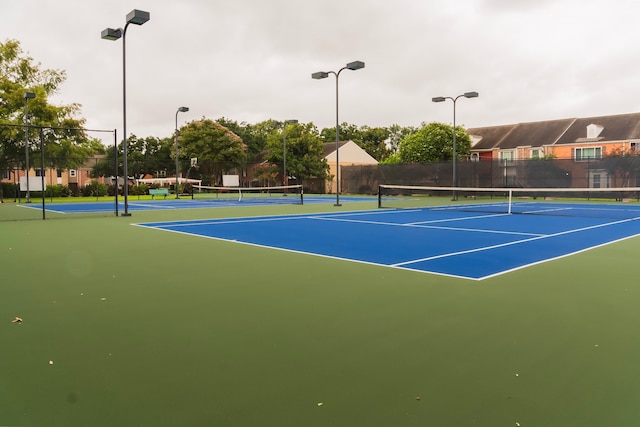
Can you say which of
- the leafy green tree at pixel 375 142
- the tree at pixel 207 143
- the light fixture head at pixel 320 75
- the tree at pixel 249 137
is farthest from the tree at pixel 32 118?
the leafy green tree at pixel 375 142

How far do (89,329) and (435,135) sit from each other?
42.9 metres

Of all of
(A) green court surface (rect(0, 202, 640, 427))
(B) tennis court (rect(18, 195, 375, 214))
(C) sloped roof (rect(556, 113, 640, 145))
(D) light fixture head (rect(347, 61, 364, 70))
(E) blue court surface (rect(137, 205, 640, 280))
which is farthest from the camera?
(C) sloped roof (rect(556, 113, 640, 145))

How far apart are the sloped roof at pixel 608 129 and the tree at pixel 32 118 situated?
38.3 meters

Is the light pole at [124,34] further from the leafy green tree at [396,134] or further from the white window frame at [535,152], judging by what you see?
the leafy green tree at [396,134]

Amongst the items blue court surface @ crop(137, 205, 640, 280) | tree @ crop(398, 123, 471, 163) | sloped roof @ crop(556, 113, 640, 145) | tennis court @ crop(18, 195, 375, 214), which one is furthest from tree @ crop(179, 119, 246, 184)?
blue court surface @ crop(137, 205, 640, 280)

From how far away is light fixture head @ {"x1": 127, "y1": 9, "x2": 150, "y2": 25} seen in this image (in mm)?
13734

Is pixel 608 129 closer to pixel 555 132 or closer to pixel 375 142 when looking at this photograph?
pixel 555 132

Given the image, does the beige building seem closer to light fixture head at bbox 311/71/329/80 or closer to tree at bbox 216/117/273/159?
tree at bbox 216/117/273/159

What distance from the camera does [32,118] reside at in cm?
3250

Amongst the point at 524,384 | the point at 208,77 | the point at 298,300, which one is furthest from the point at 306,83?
the point at 524,384

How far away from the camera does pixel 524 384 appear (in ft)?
9.46

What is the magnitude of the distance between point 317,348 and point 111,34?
45.5ft

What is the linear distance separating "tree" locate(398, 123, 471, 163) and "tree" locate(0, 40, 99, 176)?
25.7 meters

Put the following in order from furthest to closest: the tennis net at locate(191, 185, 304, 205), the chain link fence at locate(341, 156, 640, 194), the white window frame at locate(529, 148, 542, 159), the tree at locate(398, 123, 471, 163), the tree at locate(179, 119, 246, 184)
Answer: the tree at locate(179, 119, 246, 184) → the white window frame at locate(529, 148, 542, 159) → the tree at locate(398, 123, 471, 163) → the chain link fence at locate(341, 156, 640, 194) → the tennis net at locate(191, 185, 304, 205)
